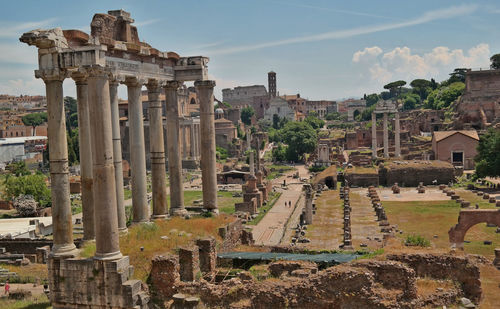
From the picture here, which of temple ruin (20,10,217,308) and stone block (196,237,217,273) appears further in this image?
stone block (196,237,217,273)

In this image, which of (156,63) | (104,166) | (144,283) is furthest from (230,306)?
(156,63)

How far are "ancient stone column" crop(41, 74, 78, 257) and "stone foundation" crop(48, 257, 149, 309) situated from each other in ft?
1.67

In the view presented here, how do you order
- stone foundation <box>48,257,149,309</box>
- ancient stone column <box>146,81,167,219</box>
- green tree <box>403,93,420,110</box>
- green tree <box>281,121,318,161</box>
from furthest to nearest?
1. green tree <box>403,93,420,110</box>
2. green tree <box>281,121,318,161</box>
3. ancient stone column <box>146,81,167,219</box>
4. stone foundation <box>48,257,149,309</box>

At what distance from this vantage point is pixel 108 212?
14.1 meters

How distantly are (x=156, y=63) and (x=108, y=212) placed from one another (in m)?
7.49

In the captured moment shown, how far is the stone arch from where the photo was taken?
30031 mm

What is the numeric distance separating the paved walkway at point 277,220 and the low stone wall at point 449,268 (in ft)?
50.3

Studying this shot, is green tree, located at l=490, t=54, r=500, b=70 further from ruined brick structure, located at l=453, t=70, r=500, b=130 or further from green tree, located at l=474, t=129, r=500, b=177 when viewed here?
green tree, located at l=474, t=129, r=500, b=177

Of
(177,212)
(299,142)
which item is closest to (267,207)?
(177,212)

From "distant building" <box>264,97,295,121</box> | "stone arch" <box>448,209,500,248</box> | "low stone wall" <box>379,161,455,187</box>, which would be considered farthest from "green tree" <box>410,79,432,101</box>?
"stone arch" <box>448,209,500,248</box>

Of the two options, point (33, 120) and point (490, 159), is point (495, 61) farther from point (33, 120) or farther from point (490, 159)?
point (33, 120)

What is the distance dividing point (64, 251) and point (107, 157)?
3038 mm

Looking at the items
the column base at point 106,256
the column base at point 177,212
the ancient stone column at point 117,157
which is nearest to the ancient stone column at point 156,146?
the column base at point 177,212

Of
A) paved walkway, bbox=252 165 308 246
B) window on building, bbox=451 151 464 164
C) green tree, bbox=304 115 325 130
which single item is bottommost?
paved walkway, bbox=252 165 308 246
